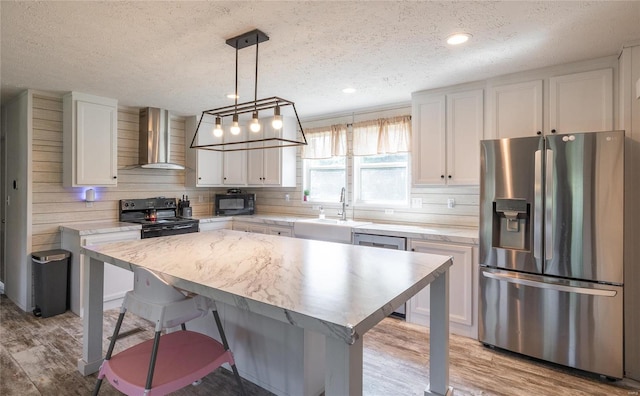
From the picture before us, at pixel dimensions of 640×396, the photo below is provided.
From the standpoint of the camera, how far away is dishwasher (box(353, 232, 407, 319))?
10.8 ft

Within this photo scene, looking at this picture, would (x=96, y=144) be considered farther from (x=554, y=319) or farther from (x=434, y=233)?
(x=554, y=319)

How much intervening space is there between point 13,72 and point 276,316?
3.40 metres

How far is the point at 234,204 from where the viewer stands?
16.6 feet

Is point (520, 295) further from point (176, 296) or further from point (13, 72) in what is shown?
point (13, 72)

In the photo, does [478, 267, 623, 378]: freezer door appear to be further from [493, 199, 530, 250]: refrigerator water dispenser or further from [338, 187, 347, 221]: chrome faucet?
[338, 187, 347, 221]: chrome faucet

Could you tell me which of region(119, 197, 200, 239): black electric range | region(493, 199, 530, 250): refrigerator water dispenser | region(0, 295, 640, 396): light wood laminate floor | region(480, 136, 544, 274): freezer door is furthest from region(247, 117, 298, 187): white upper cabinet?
region(493, 199, 530, 250): refrigerator water dispenser

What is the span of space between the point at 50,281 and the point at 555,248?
179 inches

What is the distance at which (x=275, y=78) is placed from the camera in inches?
120

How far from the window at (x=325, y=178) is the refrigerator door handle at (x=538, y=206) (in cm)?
235

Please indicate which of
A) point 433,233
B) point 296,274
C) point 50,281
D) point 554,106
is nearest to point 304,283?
point 296,274

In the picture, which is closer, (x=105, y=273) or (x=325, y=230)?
(x=105, y=273)

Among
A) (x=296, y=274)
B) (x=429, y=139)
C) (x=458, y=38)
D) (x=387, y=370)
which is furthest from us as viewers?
(x=429, y=139)

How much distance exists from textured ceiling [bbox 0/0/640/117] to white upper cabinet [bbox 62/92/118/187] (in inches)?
9.9

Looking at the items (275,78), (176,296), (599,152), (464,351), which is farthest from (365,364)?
(275,78)
